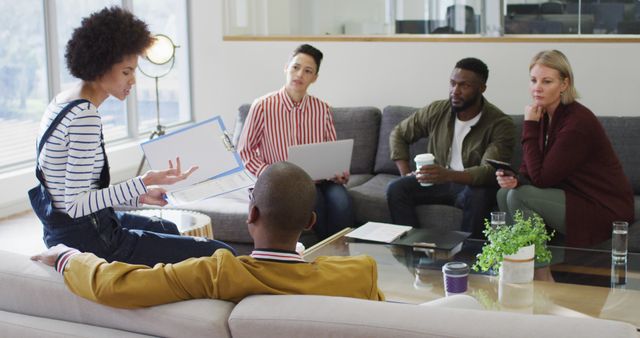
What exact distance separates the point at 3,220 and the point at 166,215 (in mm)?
2012

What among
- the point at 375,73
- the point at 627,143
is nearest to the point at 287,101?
the point at 375,73

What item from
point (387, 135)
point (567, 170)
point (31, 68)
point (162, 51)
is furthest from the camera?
point (31, 68)

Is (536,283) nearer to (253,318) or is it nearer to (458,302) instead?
(458,302)

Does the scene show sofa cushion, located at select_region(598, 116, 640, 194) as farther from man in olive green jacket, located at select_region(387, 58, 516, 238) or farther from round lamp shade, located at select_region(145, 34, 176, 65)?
round lamp shade, located at select_region(145, 34, 176, 65)

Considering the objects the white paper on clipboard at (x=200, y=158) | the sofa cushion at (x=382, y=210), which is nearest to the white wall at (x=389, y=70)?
the sofa cushion at (x=382, y=210)

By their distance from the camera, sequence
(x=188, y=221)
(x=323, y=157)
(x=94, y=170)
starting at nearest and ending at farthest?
(x=94, y=170), (x=188, y=221), (x=323, y=157)

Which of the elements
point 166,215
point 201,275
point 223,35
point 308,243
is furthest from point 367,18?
point 201,275

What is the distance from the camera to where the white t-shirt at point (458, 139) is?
15.0ft

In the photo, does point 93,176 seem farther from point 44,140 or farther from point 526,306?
point 526,306

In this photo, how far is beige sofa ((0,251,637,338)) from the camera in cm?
159

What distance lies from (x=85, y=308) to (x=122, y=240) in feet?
3.34

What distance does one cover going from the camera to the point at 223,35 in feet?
19.8

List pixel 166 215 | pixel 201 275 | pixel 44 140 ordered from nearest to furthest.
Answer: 1. pixel 201 275
2. pixel 44 140
3. pixel 166 215

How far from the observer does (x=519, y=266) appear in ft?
10.1
